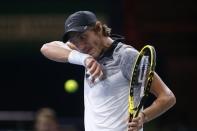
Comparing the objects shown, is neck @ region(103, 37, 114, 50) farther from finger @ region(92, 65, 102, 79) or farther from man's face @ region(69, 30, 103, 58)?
finger @ region(92, 65, 102, 79)

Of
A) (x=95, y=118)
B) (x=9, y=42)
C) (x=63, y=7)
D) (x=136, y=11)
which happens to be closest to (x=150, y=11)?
(x=136, y=11)

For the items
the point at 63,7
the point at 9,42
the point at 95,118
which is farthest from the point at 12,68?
the point at 95,118

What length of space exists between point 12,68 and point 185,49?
2.67 meters

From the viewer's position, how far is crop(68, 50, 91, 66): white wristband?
485 centimetres

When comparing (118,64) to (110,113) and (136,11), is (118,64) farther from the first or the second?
(136,11)

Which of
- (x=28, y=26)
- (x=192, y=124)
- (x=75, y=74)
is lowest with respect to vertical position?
(x=192, y=124)

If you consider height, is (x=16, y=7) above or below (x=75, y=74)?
above

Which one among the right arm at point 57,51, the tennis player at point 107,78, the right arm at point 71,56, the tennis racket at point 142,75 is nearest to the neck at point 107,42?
the tennis player at point 107,78

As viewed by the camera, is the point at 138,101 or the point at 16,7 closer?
the point at 138,101

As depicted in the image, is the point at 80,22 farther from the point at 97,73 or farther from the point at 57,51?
the point at 57,51

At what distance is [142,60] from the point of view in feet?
15.5

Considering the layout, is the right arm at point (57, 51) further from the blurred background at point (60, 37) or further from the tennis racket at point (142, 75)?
the blurred background at point (60, 37)

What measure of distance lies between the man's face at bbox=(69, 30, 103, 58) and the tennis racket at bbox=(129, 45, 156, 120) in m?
0.28

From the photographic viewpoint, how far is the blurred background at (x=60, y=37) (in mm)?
11633
